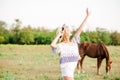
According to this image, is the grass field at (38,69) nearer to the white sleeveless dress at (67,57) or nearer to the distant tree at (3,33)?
the white sleeveless dress at (67,57)

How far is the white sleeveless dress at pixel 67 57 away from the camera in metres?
5.07

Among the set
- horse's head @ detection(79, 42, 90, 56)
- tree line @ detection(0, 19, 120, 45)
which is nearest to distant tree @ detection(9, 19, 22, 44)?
tree line @ detection(0, 19, 120, 45)

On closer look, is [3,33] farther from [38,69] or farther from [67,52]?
[67,52]

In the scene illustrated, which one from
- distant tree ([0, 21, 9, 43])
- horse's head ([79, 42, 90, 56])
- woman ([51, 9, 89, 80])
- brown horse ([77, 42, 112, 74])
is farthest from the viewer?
distant tree ([0, 21, 9, 43])

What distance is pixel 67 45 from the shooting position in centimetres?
518

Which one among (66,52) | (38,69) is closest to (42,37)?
(38,69)

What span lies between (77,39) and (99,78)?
8.42 meters

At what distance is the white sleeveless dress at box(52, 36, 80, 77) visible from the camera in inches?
199

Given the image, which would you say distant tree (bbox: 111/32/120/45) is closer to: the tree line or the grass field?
the tree line

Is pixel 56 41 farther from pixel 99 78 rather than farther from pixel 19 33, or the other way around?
pixel 19 33

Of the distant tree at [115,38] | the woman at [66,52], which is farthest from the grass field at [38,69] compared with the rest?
the distant tree at [115,38]

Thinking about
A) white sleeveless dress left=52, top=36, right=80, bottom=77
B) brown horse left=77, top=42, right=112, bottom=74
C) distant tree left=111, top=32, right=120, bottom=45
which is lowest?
distant tree left=111, top=32, right=120, bottom=45

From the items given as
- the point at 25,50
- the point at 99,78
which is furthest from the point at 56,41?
the point at 25,50

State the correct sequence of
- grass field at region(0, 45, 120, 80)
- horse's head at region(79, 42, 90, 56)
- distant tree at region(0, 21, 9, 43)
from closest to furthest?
grass field at region(0, 45, 120, 80)
horse's head at region(79, 42, 90, 56)
distant tree at region(0, 21, 9, 43)
